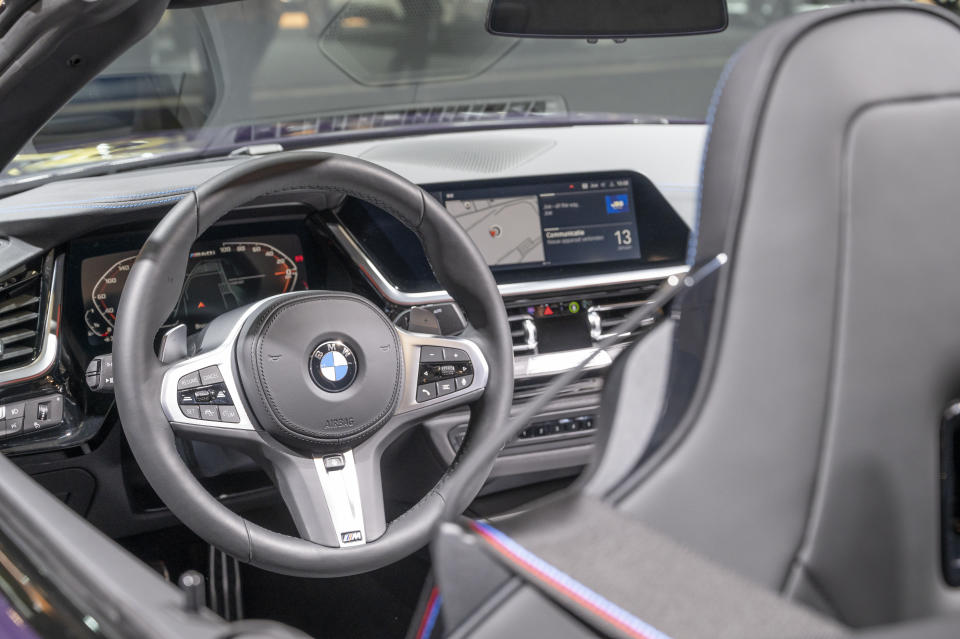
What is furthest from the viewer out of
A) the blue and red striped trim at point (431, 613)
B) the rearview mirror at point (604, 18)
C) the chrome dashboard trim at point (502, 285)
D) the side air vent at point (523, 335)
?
→ the side air vent at point (523, 335)

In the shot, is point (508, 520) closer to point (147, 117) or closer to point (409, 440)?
point (409, 440)

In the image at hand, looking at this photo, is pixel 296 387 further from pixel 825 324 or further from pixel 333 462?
pixel 825 324

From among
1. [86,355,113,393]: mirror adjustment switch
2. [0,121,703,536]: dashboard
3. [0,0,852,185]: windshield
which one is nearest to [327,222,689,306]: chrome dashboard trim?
[0,121,703,536]: dashboard

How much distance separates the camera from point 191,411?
1.54 meters

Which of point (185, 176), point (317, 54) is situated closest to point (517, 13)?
point (185, 176)

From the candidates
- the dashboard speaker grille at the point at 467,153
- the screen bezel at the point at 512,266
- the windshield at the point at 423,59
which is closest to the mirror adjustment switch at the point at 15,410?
the screen bezel at the point at 512,266

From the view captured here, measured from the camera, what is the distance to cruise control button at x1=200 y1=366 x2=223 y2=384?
157 centimetres

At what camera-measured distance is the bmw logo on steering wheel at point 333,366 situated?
1611 millimetres

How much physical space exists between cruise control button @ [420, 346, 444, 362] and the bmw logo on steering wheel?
0.16m

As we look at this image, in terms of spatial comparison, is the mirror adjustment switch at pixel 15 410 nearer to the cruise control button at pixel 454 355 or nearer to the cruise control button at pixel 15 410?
the cruise control button at pixel 15 410

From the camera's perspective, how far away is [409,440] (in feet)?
7.32

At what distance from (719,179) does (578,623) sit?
453 mm

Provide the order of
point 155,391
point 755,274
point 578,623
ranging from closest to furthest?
point 578,623 < point 755,274 < point 155,391

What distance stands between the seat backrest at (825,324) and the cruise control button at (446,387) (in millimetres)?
875
